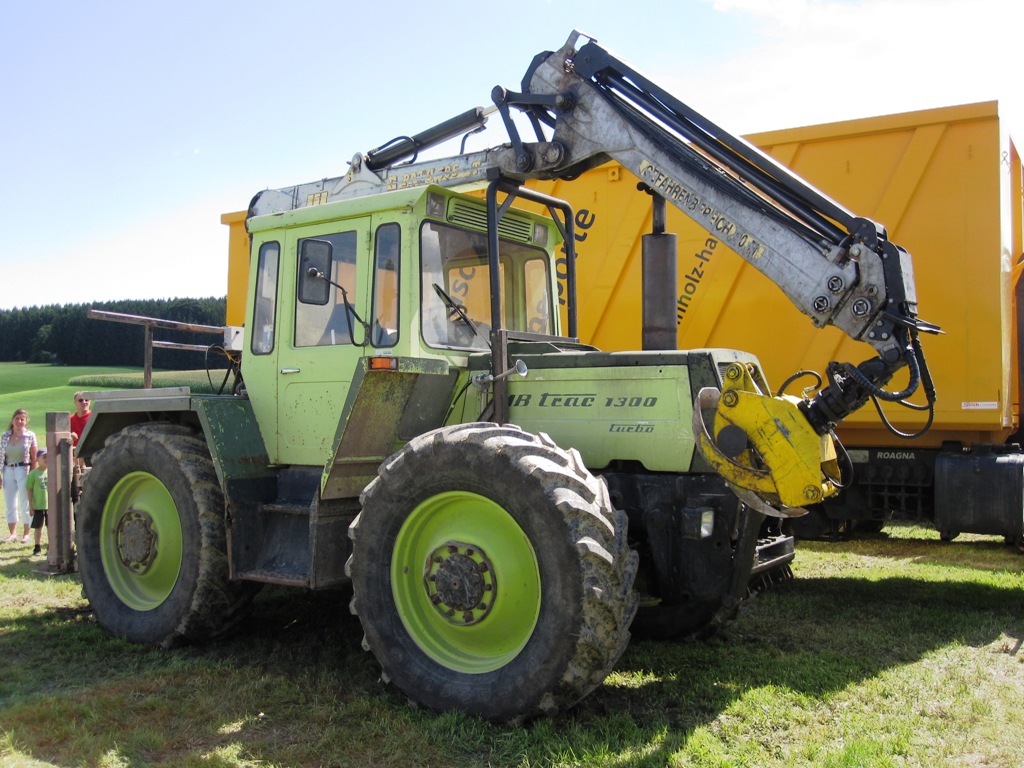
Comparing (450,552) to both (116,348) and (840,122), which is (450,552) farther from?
(116,348)

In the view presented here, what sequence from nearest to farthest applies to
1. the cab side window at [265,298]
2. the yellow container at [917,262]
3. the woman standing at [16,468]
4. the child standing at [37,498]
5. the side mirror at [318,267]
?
the side mirror at [318,267] → the cab side window at [265,298] → the yellow container at [917,262] → the child standing at [37,498] → the woman standing at [16,468]

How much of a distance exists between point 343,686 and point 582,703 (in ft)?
4.37

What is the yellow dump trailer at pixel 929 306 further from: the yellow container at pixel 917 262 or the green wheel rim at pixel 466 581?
the green wheel rim at pixel 466 581

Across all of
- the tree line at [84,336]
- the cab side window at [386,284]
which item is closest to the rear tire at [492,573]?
the cab side window at [386,284]

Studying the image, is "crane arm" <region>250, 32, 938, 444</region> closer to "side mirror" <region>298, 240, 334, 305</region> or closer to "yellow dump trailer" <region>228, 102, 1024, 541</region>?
"side mirror" <region>298, 240, 334, 305</region>

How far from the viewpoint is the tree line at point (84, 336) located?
39.0 metres

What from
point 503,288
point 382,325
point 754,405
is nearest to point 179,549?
point 382,325

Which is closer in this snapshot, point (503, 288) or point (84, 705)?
point (84, 705)

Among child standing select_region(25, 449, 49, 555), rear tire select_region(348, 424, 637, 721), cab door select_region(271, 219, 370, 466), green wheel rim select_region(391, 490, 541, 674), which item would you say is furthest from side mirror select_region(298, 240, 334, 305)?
child standing select_region(25, 449, 49, 555)

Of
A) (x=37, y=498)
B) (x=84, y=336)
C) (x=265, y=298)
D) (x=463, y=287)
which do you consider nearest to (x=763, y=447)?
(x=463, y=287)

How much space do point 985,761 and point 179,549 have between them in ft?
15.2

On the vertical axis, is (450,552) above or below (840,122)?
below

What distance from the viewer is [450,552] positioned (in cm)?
443

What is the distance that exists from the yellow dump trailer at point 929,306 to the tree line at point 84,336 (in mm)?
29216
